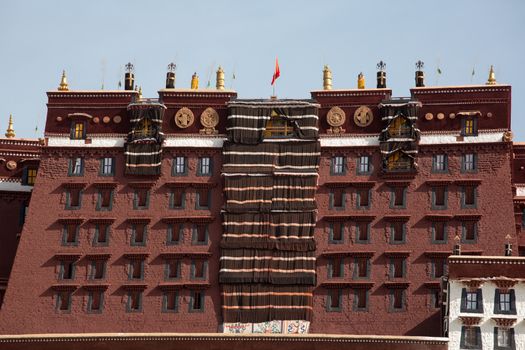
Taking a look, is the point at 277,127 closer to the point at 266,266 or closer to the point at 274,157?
the point at 274,157

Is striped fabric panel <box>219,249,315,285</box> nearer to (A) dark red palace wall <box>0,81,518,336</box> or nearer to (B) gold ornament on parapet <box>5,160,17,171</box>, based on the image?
(A) dark red palace wall <box>0,81,518,336</box>

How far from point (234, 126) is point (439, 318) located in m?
24.6

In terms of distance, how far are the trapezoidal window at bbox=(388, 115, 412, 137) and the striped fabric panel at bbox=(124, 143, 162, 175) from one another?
20576 mm

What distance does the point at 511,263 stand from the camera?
4168 inches

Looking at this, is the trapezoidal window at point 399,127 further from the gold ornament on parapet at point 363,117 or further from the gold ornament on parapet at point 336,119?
the gold ornament on parapet at point 336,119

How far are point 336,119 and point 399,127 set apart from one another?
5.68 metres

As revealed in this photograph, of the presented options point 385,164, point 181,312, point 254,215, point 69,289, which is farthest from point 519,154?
point 69,289

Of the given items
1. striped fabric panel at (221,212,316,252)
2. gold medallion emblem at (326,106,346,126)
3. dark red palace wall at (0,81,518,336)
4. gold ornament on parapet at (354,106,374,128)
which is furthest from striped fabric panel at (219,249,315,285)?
gold ornament on parapet at (354,106,374,128)

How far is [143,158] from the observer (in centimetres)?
11962

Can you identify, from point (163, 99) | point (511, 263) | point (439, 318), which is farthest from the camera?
point (163, 99)

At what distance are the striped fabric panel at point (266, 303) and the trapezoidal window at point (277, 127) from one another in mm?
13566

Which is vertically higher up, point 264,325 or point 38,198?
point 38,198

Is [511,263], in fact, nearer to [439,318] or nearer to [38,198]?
[439,318]

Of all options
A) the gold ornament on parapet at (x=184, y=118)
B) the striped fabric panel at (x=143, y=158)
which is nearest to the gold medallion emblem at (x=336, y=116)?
the gold ornament on parapet at (x=184, y=118)
